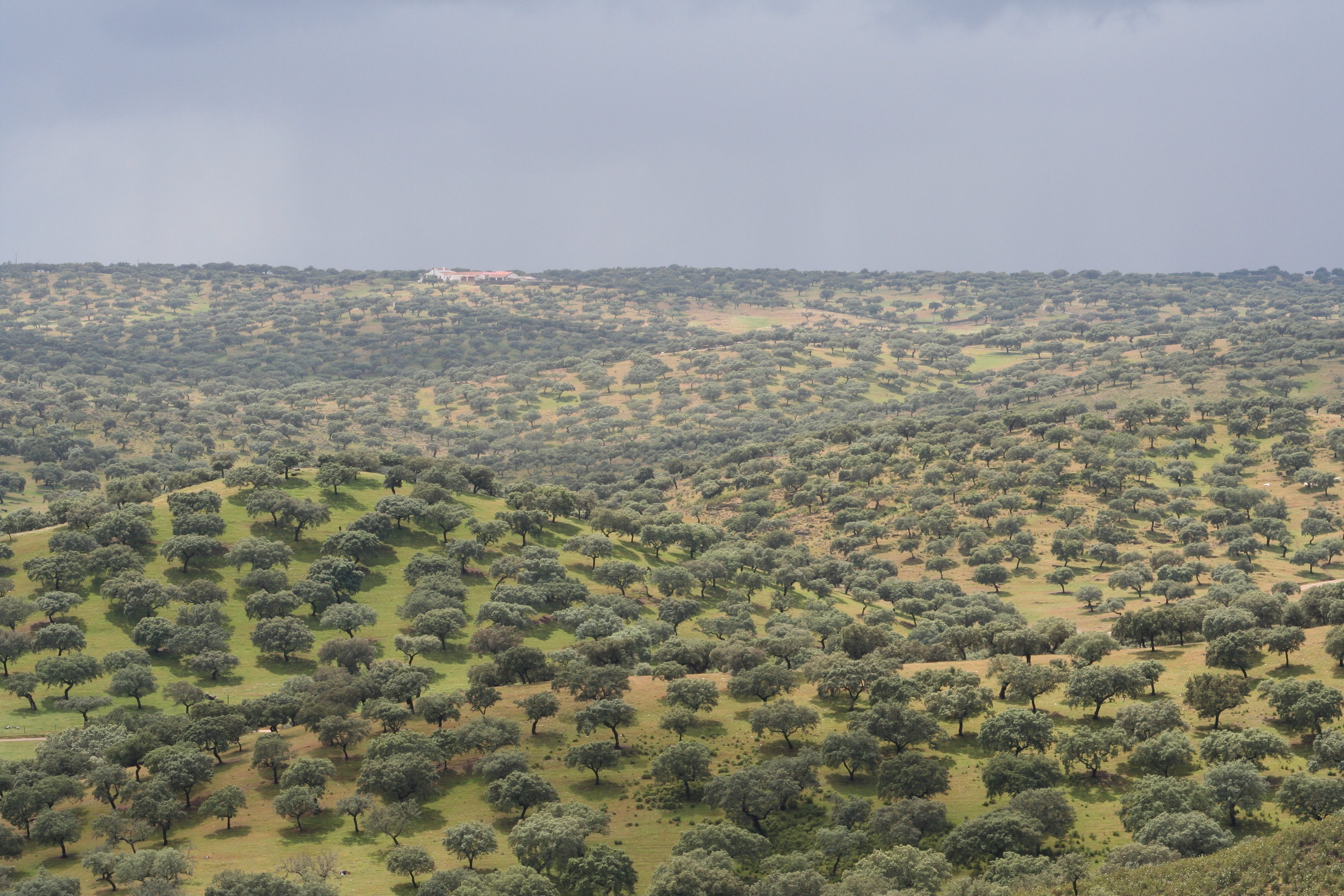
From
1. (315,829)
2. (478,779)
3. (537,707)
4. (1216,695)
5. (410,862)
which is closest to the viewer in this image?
(410,862)

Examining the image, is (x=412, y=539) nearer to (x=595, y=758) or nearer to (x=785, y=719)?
(x=595, y=758)

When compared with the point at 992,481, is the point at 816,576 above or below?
below

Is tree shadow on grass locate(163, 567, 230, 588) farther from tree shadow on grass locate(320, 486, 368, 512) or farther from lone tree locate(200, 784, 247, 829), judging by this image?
lone tree locate(200, 784, 247, 829)

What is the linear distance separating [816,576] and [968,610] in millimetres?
30161

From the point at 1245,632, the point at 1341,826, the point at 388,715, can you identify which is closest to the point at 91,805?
the point at 388,715

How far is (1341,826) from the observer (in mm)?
54438

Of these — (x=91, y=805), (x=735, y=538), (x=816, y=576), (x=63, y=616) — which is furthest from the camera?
(x=735, y=538)

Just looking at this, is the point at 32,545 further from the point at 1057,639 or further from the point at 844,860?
the point at 1057,639

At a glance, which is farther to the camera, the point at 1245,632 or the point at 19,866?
the point at 1245,632

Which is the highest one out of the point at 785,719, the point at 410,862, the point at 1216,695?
the point at 1216,695

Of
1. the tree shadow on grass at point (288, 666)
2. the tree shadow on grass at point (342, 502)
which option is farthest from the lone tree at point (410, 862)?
the tree shadow on grass at point (342, 502)

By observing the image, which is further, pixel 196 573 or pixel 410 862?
pixel 196 573

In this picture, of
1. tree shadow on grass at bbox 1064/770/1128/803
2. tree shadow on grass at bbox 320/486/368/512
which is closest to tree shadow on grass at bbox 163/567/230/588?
tree shadow on grass at bbox 320/486/368/512

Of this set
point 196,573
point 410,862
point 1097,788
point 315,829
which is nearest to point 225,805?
point 315,829
